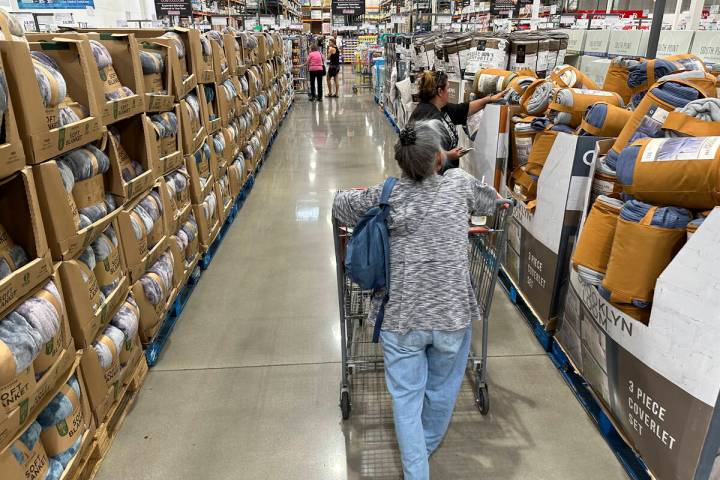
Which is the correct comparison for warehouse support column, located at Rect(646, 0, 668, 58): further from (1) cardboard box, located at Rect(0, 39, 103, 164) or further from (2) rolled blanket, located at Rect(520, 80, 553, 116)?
(1) cardboard box, located at Rect(0, 39, 103, 164)

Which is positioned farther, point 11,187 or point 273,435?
point 273,435

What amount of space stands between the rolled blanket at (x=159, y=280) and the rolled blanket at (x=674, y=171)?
8.32 ft

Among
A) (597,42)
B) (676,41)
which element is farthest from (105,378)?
(597,42)

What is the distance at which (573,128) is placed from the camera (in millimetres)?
3141

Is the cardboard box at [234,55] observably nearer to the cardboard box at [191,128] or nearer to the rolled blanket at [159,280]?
the cardboard box at [191,128]

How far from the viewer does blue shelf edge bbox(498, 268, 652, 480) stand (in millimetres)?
2291

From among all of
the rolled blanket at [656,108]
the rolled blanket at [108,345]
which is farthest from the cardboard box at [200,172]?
the rolled blanket at [656,108]

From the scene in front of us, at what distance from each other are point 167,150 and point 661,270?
3046mm

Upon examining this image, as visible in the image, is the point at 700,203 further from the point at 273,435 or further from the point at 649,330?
the point at 273,435

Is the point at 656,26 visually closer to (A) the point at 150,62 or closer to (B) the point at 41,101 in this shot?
(A) the point at 150,62

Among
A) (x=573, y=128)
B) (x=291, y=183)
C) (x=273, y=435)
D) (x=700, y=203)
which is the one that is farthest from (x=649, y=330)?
(x=291, y=183)

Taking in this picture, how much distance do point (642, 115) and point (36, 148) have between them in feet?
8.25

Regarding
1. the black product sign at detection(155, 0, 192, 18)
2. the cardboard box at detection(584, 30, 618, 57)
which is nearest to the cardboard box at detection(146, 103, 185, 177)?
the black product sign at detection(155, 0, 192, 18)

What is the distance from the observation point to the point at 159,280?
3.10 m
